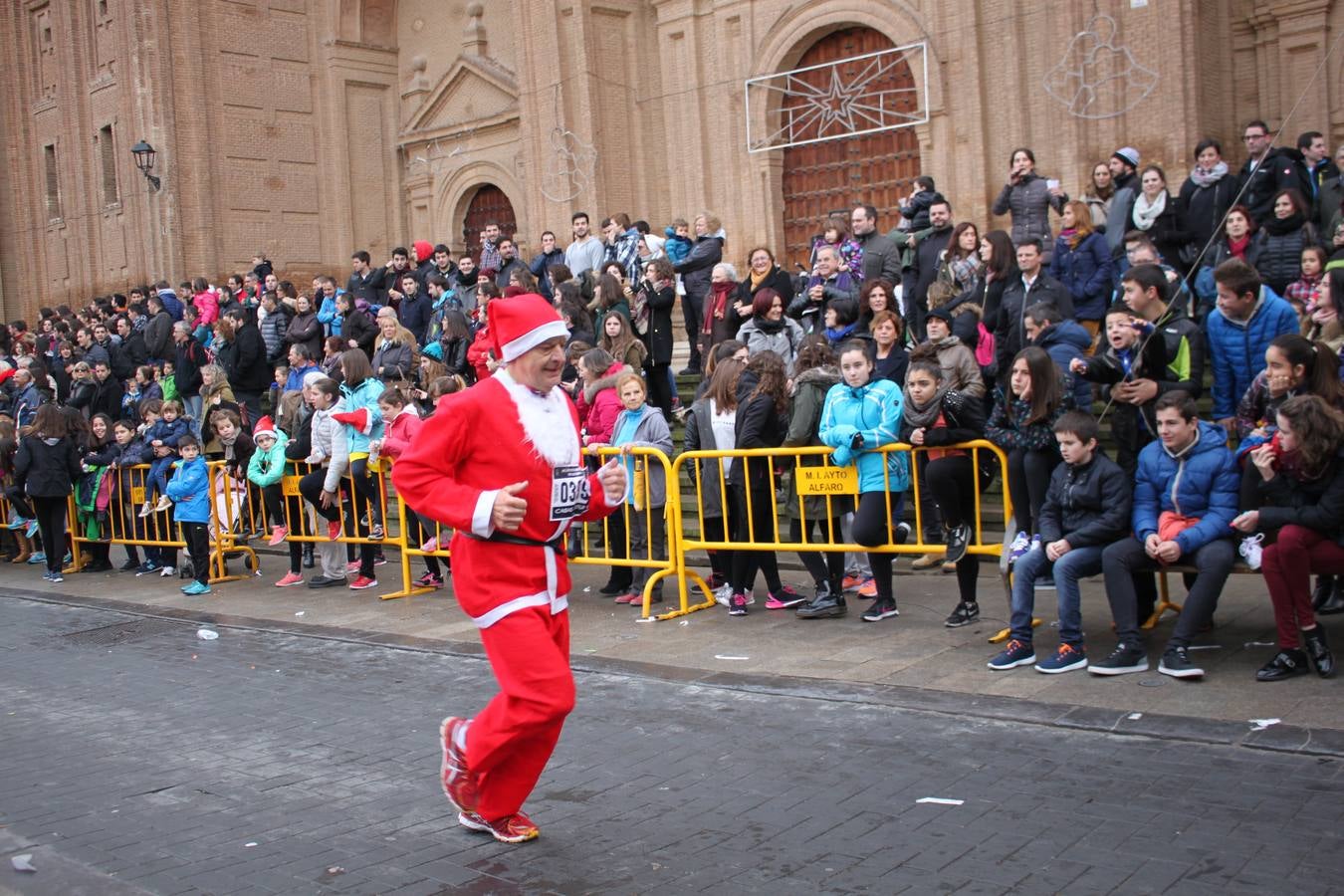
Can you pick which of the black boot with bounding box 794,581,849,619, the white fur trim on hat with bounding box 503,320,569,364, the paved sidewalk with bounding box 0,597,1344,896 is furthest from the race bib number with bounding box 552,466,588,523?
the black boot with bounding box 794,581,849,619

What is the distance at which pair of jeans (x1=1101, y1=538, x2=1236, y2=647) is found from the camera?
716cm

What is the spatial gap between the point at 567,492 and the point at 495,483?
30 cm

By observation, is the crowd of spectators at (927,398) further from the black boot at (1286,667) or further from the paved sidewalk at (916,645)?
the paved sidewalk at (916,645)

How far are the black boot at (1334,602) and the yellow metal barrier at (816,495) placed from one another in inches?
79.0

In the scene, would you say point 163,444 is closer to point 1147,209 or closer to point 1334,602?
point 1147,209

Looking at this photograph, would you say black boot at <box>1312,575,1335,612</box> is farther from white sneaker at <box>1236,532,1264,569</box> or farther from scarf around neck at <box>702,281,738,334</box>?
scarf around neck at <box>702,281,738,334</box>

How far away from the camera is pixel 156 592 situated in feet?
45.2

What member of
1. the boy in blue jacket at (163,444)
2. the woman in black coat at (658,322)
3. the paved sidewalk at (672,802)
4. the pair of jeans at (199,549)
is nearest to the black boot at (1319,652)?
the paved sidewalk at (672,802)

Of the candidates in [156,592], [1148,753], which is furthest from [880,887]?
[156,592]

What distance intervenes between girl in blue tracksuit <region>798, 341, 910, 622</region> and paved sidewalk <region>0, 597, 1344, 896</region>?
1.98 meters

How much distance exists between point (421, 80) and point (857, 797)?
24.7m

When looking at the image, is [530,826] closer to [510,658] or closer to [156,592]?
[510,658]

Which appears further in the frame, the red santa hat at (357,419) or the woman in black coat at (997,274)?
the red santa hat at (357,419)

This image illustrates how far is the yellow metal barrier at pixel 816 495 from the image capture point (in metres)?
8.61
